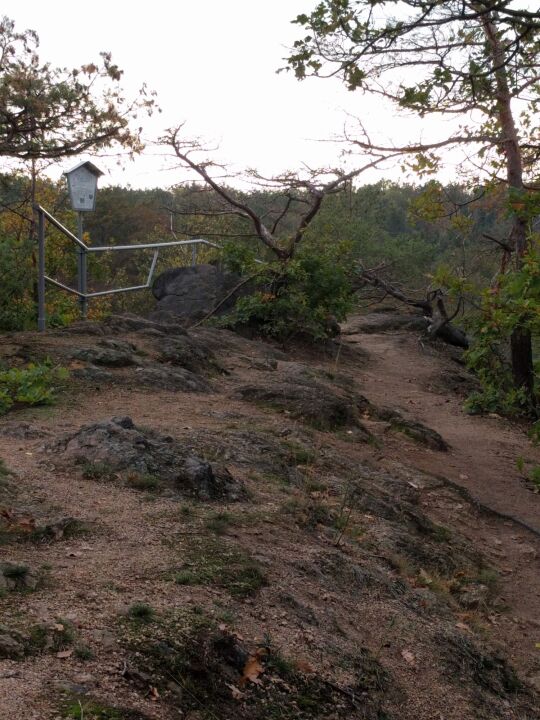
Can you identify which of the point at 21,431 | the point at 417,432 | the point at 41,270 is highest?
the point at 41,270

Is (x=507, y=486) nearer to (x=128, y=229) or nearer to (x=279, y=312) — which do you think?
(x=279, y=312)

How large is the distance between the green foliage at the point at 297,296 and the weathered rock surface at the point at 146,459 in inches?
290

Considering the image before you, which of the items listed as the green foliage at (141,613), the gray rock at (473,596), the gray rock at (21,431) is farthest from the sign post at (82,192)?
the green foliage at (141,613)

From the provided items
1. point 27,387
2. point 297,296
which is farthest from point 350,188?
point 27,387

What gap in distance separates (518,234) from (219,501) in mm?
7042

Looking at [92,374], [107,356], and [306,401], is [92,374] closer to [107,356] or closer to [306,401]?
[107,356]

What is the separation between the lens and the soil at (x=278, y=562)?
2.73 metres

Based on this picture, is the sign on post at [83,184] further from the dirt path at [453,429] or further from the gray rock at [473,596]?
the gray rock at [473,596]

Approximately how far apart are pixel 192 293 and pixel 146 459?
896 centimetres

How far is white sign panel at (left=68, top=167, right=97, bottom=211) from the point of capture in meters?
9.65

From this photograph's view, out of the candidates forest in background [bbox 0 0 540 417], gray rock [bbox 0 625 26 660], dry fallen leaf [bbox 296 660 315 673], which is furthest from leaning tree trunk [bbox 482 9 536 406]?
gray rock [bbox 0 625 26 660]

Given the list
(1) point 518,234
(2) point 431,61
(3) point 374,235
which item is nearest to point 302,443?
(2) point 431,61

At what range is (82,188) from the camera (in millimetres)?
9797

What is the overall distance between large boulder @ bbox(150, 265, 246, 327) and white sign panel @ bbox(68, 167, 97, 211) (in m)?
3.17
